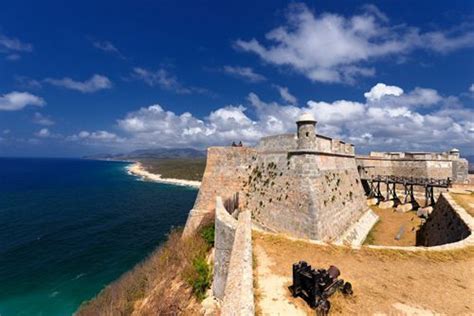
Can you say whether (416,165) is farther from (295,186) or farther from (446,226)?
(295,186)

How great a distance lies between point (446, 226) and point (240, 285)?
14.1 meters

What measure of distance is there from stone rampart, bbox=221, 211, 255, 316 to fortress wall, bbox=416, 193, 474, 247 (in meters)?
10.0

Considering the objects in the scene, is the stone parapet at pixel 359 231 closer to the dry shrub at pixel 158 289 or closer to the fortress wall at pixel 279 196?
the fortress wall at pixel 279 196

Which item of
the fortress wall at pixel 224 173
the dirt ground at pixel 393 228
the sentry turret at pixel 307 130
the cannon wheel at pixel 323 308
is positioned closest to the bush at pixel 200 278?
the fortress wall at pixel 224 173

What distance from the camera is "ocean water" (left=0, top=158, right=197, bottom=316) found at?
65.5ft

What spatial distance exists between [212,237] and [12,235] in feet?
99.1

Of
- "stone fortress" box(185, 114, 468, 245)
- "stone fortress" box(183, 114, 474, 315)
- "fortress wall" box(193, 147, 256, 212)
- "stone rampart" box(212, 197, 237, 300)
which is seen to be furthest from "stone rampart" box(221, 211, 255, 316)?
"fortress wall" box(193, 147, 256, 212)

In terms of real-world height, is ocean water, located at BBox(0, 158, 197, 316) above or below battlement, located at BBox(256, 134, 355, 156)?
below

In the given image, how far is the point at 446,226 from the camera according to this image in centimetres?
1406

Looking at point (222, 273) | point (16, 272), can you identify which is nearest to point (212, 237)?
point (222, 273)

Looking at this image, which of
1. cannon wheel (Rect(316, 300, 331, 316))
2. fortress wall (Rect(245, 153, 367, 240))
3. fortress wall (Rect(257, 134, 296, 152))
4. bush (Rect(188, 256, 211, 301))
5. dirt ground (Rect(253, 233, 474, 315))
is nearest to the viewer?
cannon wheel (Rect(316, 300, 331, 316))

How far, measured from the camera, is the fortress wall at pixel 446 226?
1200 centimetres

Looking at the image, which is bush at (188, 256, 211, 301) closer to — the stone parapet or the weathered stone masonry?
the weathered stone masonry

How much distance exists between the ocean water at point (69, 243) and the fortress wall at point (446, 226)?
2426cm
